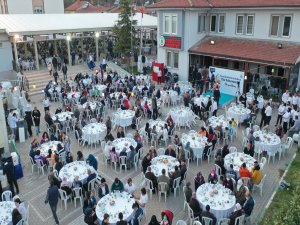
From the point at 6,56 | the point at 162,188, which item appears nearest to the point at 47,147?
the point at 162,188

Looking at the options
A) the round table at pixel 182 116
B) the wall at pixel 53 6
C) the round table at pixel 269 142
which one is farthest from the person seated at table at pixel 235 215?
the wall at pixel 53 6

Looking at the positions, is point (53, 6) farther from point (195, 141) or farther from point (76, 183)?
point (76, 183)

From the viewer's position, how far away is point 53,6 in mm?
42438

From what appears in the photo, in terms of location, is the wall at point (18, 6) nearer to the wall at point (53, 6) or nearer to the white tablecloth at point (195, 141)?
the wall at point (53, 6)

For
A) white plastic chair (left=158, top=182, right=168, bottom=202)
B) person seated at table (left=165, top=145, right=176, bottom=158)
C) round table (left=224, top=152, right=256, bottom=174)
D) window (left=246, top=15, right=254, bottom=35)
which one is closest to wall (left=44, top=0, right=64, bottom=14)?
window (left=246, top=15, right=254, bottom=35)

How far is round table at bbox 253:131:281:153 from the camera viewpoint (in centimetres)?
1462

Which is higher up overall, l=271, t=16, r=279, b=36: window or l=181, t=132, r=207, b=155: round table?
l=271, t=16, r=279, b=36: window

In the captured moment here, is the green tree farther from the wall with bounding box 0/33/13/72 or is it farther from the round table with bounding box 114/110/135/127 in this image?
the round table with bounding box 114/110/135/127

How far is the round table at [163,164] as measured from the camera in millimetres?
12458

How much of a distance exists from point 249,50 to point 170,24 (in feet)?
24.5

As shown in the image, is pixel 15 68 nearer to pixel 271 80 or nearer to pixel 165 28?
pixel 165 28

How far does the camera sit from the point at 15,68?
2694cm

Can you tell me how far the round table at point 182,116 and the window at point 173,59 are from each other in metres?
10.5

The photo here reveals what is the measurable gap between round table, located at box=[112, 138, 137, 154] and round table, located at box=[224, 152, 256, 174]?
4.42 meters
